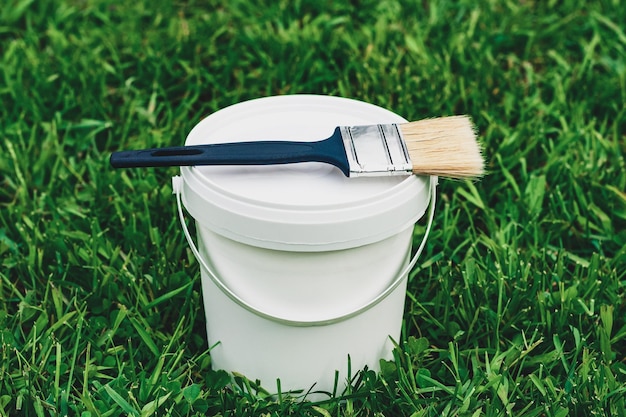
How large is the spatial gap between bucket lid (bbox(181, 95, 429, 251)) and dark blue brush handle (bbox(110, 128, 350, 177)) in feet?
0.12

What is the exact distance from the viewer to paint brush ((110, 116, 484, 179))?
1540 mm

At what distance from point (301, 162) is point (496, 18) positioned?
2073mm

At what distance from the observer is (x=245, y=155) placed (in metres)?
1.54

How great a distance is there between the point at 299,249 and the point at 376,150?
0.88 ft

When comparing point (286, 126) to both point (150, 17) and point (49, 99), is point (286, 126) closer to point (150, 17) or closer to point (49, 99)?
point (49, 99)

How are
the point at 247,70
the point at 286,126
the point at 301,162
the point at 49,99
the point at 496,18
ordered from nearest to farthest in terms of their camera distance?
the point at 301,162, the point at 286,126, the point at 49,99, the point at 247,70, the point at 496,18

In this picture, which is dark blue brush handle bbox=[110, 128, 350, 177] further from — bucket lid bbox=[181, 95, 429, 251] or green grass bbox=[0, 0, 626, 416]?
green grass bbox=[0, 0, 626, 416]

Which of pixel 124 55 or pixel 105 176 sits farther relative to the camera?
pixel 124 55

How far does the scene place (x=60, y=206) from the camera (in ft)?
7.84

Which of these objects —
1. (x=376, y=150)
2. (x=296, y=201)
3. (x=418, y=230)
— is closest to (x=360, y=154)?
(x=376, y=150)

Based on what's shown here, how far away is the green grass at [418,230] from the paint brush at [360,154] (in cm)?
49

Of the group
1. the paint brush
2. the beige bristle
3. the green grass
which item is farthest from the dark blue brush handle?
the green grass

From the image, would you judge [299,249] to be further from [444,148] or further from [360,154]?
[444,148]

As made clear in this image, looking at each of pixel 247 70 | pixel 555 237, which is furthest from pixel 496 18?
pixel 555 237
